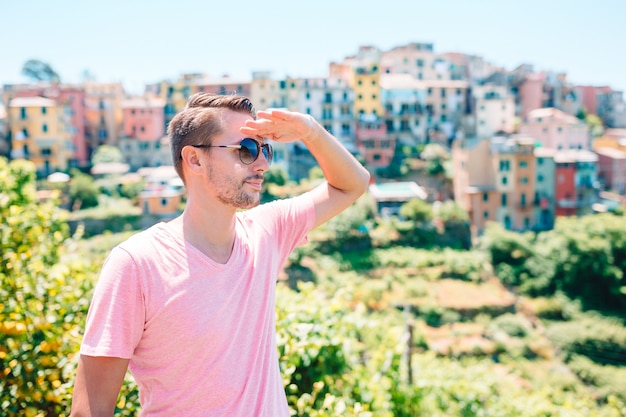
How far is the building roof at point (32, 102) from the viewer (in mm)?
33312

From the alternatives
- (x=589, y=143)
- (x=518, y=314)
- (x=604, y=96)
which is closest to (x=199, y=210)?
(x=518, y=314)

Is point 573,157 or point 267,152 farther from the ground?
point 267,152

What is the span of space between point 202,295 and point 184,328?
0.12 meters

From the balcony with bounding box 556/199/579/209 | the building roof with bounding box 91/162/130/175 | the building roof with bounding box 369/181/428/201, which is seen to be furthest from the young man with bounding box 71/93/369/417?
the balcony with bounding box 556/199/579/209

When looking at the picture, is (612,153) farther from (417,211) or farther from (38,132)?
(38,132)

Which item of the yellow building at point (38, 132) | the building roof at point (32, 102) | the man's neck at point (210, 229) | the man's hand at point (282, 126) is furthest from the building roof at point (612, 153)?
the man's neck at point (210, 229)

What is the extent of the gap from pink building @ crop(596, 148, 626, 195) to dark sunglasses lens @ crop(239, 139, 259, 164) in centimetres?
4203

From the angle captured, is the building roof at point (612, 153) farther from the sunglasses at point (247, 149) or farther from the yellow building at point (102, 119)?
the sunglasses at point (247, 149)

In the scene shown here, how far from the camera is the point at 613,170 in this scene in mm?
37094

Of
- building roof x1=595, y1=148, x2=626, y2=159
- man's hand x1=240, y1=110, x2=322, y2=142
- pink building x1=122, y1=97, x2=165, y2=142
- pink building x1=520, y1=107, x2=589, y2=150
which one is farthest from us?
building roof x1=595, y1=148, x2=626, y2=159

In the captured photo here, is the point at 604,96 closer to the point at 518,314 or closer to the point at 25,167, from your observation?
the point at 518,314

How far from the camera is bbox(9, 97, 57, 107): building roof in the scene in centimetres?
3331

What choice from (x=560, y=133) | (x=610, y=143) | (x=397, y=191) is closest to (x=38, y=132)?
(x=397, y=191)

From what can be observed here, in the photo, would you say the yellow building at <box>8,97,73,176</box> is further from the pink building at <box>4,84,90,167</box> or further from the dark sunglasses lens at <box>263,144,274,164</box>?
the dark sunglasses lens at <box>263,144,274,164</box>
